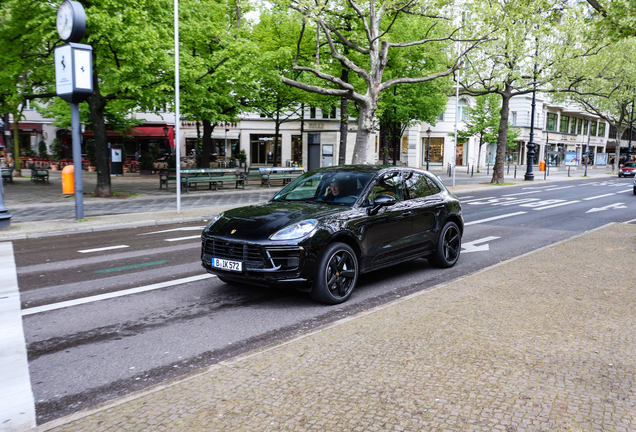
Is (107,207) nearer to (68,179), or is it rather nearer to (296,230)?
(68,179)

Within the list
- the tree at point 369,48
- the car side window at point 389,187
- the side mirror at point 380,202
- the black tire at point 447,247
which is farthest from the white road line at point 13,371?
the tree at point 369,48

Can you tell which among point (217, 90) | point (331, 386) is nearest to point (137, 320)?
point (331, 386)

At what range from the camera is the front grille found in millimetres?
5695

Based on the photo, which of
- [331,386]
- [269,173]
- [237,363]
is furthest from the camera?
[269,173]

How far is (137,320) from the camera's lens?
5.53 m

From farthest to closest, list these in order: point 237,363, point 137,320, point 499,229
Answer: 1. point 499,229
2. point 137,320
3. point 237,363

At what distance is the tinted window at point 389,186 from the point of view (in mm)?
6898

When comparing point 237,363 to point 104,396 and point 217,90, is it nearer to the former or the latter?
point 104,396

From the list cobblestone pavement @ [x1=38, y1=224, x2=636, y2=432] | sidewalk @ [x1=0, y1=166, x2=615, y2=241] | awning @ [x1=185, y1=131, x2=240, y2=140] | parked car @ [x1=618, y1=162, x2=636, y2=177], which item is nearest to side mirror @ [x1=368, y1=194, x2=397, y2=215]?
cobblestone pavement @ [x1=38, y1=224, x2=636, y2=432]

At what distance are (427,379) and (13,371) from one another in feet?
10.9

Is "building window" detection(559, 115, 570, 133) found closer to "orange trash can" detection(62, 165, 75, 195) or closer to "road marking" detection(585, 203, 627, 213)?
"road marking" detection(585, 203, 627, 213)

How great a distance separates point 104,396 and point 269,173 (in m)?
22.1

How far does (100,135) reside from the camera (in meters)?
18.5

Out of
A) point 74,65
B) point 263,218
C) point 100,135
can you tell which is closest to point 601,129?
point 100,135
